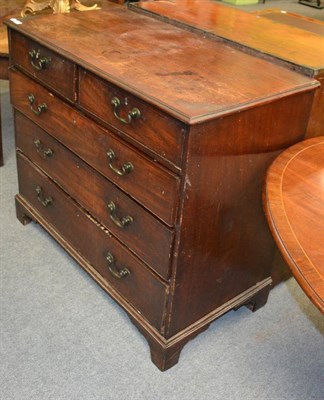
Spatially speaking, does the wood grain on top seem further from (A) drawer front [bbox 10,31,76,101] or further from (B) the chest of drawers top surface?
(A) drawer front [bbox 10,31,76,101]

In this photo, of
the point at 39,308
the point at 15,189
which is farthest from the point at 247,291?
the point at 15,189

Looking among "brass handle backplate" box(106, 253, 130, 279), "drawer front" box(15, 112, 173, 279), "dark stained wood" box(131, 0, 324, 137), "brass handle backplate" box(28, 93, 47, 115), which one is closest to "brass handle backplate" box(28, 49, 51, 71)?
"brass handle backplate" box(28, 93, 47, 115)

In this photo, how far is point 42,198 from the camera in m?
2.02

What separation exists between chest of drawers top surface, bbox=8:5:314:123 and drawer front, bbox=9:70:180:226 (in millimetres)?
185

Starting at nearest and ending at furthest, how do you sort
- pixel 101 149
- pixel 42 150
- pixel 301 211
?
pixel 301 211
pixel 101 149
pixel 42 150

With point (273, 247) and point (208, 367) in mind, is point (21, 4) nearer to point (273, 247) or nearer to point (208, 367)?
point (273, 247)

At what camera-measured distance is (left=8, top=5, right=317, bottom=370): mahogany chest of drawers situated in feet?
4.26

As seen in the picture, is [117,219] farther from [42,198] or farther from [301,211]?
[301,211]

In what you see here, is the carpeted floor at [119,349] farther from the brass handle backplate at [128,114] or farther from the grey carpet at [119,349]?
the brass handle backplate at [128,114]

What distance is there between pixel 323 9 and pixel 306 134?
6754 millimetres

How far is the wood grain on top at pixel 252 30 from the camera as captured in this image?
156 centimetres

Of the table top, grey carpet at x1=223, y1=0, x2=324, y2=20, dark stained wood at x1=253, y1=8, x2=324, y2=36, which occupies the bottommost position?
grey carpet at x1=223, y1=0, x2=324, y2=20

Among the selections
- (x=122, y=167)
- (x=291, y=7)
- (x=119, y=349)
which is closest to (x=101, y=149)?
(x=122, y=167)

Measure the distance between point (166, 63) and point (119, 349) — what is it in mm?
959
